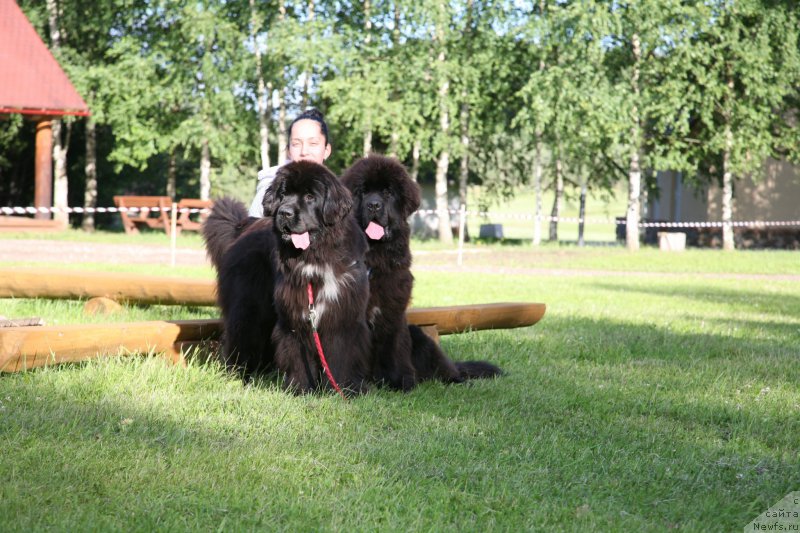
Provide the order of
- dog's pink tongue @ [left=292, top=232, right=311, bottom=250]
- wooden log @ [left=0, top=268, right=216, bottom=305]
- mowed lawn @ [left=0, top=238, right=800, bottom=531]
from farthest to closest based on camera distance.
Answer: wooden log @ [left=0, top=268, right=216, bottom=305] → dog's pink tongue @ [left=292, top=232, right=311, bottom=250] → mowed lawn @ [left=0, top=238, right=800, bottom=531]

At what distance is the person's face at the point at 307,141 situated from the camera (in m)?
5.85

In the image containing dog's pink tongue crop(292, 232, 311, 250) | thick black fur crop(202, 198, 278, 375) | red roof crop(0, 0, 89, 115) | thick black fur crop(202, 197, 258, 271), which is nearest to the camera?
dog's pink tongue crop(292, 232, 311, 250)

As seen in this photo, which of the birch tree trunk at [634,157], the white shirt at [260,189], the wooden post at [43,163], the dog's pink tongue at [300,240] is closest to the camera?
the dog's pink tongue at [300,240]

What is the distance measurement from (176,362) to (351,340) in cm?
129

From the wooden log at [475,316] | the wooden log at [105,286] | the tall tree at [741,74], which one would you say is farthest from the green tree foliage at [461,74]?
the wooden log at [475,316]

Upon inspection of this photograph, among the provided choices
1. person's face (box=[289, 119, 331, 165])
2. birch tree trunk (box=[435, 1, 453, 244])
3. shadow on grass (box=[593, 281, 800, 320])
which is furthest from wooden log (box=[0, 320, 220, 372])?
birch tree trunk (box=[435, 1, 453, 244])

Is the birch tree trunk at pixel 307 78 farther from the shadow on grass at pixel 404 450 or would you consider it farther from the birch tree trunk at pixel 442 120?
the shadow on grass at pixel 404 450

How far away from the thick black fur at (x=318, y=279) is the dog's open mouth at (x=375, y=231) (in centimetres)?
14

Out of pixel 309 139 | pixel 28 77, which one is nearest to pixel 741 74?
pixel 28 77

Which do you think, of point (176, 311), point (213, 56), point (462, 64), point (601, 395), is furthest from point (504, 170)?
point (601, 395)

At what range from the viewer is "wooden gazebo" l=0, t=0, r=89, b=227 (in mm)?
22688

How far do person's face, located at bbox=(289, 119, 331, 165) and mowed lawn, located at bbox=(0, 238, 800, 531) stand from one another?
162 cm

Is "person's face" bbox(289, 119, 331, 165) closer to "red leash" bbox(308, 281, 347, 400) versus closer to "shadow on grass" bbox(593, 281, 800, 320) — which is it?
"red leash" bbox(308, 281, 347, 400)

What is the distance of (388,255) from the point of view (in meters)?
5.36
